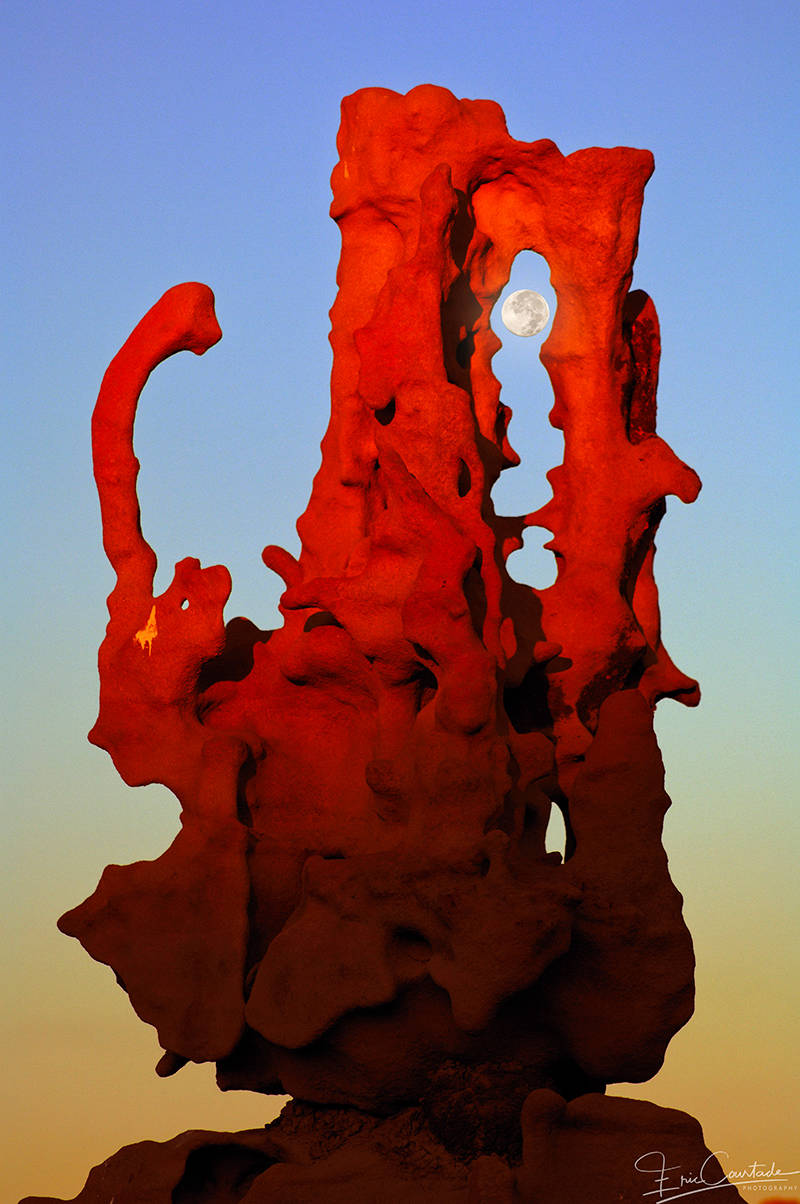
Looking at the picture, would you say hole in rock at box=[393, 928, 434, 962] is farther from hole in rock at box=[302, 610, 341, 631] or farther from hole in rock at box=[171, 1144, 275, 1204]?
hole in rock at box=[302, 610, 341, 631]

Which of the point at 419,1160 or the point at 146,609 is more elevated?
the point at 146,609

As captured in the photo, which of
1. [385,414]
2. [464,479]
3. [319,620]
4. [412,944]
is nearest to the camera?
[412,944]

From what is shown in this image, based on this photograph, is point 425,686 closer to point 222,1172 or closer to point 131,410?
point 131,410

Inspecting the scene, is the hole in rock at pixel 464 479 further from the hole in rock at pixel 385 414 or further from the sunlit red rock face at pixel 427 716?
the hole in rock at pixel 385 414

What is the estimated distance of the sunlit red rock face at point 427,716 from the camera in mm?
6695

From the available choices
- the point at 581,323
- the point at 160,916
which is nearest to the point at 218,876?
the point at 160,916

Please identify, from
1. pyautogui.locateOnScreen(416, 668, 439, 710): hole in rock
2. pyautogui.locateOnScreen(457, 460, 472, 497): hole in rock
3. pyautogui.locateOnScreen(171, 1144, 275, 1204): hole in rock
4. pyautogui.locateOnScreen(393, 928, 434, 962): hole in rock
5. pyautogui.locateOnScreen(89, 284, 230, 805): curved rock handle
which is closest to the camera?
pyautogui.locateOnScreen(393, 928, 434, 962): hole in rock

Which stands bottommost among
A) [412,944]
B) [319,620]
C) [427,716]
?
[412,944]

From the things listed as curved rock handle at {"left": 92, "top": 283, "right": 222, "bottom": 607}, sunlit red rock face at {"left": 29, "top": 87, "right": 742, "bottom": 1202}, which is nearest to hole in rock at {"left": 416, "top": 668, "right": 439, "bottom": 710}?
sunlit red rock face at {"left": 29, "top": 87, "right": 742, "bottom": 1202}

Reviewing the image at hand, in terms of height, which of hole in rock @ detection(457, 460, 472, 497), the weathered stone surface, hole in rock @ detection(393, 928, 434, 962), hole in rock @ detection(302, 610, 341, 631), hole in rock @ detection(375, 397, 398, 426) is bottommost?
the weathered stone surface

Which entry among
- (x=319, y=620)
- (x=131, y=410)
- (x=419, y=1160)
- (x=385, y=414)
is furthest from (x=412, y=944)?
(x=131, y=410)

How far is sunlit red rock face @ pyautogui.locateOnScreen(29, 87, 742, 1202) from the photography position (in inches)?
264

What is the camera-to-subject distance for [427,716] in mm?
7051

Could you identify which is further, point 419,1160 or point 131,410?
point 131,410
